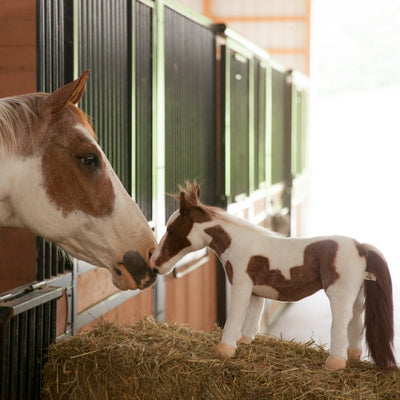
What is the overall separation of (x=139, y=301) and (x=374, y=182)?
912 cm

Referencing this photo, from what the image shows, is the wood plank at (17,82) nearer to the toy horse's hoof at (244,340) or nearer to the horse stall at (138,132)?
the horse stall at (138,132)

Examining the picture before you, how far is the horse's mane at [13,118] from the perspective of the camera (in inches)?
44.0

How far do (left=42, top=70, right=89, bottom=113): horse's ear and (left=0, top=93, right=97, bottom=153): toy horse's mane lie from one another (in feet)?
0.09

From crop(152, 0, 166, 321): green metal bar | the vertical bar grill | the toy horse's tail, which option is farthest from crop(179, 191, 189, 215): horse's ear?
crop(152, 0, 166, 321): green metal bar

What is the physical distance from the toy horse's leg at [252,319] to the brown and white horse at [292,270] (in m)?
0.02

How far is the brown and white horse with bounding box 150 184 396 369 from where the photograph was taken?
3.71ft

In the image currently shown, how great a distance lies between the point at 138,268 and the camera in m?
1.24

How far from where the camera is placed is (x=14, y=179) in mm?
1143

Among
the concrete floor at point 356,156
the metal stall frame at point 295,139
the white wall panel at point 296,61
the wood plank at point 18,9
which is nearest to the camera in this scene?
the wood plank at point 18,9

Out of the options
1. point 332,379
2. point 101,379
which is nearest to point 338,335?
point 332,379

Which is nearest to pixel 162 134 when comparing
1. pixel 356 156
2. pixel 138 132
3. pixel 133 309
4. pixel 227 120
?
pixel 138 132

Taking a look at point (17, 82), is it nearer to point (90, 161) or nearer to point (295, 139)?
point (90, 161)

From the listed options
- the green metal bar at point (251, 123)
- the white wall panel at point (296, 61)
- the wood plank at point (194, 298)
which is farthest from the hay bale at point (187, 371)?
the white wall panel at point (296, 61)

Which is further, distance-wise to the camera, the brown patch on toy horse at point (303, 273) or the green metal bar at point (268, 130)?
the green metal bar at point (268, 130)
